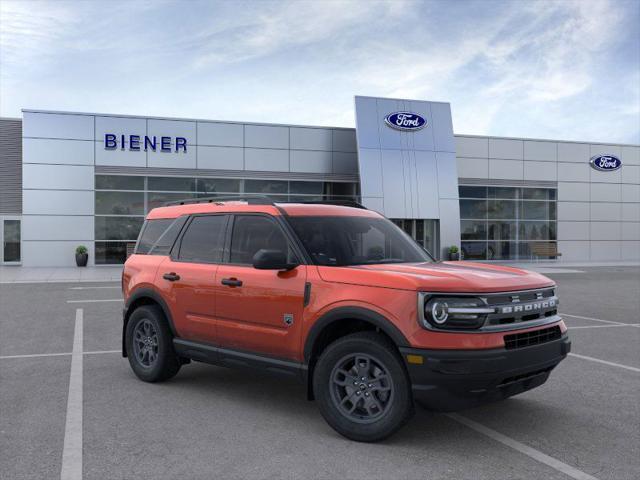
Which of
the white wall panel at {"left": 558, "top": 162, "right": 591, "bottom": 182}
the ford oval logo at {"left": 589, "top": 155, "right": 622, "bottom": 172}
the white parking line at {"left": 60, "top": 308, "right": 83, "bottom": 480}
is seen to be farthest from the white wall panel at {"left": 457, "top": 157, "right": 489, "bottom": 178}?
the white parking line at {"left": 60, "top": 308, "right": 83, "bottom": 480}

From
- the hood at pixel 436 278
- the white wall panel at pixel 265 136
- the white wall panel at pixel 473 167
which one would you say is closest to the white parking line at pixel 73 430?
the hood at pixel 436 278

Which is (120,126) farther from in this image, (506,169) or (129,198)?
(506,169)

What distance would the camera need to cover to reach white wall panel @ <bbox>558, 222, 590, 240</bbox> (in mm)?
34156

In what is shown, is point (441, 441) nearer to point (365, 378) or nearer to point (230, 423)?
point (365, 378)

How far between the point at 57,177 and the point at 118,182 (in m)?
2.55

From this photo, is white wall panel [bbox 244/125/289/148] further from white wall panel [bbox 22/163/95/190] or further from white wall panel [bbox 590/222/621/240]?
white wall panel [bbox 590/222/621/240]

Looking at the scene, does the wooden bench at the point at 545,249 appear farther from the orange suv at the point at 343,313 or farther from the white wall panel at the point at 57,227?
the orange suv at the point at 343,313

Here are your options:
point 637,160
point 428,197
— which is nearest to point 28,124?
point 428,197

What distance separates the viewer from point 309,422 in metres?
4.90

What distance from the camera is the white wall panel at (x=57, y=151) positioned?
26.3m

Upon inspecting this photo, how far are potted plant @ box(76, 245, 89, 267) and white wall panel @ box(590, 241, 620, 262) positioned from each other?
88.6 feet

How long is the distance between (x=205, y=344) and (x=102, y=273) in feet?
61.1

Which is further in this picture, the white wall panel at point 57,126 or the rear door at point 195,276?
the white wall panel at point 57,126

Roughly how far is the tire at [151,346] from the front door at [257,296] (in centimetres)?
88
